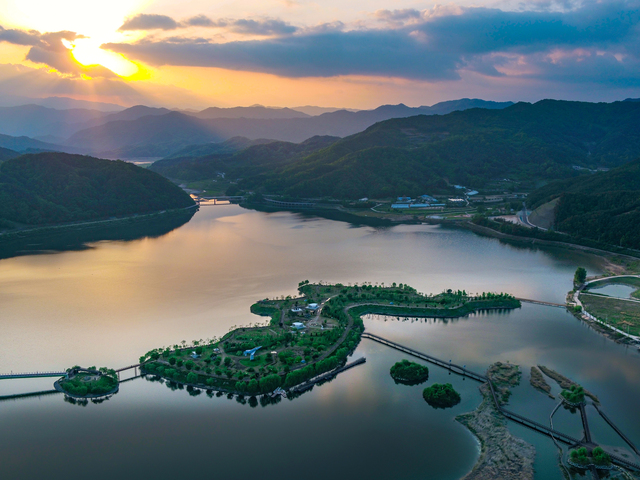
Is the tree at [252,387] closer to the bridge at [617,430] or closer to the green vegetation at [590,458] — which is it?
the green vegetation at [590,458]

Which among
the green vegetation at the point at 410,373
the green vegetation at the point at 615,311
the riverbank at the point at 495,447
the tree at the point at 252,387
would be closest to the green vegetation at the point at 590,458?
the riverbank at the point at 495,447

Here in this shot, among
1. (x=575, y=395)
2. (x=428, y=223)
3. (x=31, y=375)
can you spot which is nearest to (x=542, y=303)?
(x=575, y=395)

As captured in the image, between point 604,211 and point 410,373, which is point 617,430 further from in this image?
point 604,211

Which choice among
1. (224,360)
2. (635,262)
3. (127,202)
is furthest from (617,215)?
(127,202)

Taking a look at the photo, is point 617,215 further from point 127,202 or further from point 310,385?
point 127,202

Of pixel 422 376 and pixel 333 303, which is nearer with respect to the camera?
pixel 422 376

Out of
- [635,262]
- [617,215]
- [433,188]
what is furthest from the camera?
[433,188]
